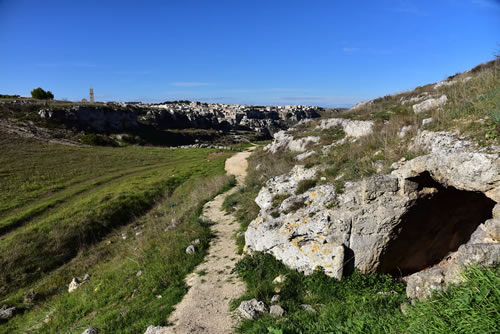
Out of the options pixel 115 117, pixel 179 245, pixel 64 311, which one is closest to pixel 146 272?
Result: pixel 179 245

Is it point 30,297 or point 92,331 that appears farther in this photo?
point 30,297

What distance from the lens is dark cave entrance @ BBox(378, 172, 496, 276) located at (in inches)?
315

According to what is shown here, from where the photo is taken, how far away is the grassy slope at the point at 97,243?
916 cm

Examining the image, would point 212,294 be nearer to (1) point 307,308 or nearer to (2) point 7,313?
(1) point 307,308

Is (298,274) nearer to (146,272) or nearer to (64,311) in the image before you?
(146,272)

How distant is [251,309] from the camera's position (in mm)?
6969

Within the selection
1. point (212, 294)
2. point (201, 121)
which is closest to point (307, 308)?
point (212, 294)

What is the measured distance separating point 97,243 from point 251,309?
1428 centimetres

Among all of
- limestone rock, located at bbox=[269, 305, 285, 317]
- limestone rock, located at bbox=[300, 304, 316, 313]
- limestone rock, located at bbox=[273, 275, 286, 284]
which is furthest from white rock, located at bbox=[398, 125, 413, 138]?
limestone rock, located at bbox=[269, 305, 285, 317]

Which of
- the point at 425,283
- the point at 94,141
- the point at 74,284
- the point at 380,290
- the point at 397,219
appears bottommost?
the point at 74,284

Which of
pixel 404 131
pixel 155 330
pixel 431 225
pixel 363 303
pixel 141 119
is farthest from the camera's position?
pixel 141 119

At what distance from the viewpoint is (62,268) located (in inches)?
575

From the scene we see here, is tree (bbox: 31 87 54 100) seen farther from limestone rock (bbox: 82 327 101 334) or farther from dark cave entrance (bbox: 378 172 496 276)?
dark cave entrance (bbox: 378 172 496 276)

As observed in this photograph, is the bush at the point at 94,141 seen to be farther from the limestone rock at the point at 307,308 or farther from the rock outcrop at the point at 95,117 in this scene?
the limestone rock at the point at 307,308
